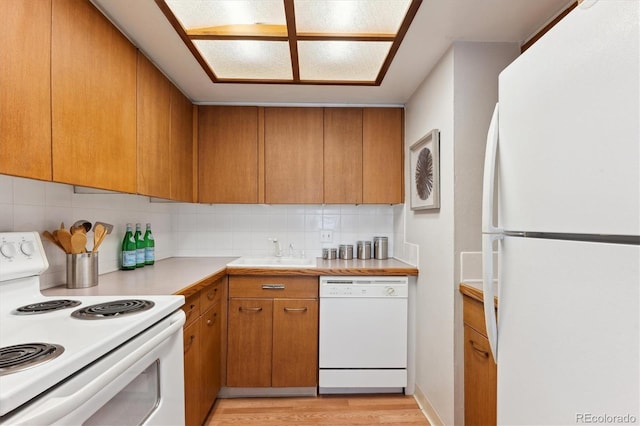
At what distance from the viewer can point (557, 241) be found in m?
0.73

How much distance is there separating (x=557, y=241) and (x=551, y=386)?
12.6 inches

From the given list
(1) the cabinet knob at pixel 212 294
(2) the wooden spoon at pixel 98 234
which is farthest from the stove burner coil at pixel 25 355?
(1) the cabinet knob at pixel 212 294

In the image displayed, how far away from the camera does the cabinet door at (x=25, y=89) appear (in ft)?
3.26

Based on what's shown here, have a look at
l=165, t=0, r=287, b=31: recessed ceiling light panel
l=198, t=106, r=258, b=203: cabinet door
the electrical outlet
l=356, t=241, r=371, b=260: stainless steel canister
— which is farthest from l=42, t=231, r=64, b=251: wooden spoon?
l=356, t=241, r=371, b=260: stainless steel canister

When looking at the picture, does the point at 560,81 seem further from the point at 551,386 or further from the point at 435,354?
the point at 435,354

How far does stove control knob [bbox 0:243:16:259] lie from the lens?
3.95 feet

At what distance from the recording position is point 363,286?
2350 mm

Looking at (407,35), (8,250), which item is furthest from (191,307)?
(407,35)

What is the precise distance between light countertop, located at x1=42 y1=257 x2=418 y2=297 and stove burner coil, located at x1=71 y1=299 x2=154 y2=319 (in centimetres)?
21

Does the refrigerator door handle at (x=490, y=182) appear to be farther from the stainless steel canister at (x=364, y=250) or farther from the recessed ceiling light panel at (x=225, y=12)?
the stainless steel canister at (x=364, y=250)

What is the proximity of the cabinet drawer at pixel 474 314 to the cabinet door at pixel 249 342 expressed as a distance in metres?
1.25

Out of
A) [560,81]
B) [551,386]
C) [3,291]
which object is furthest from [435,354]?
[3,291]

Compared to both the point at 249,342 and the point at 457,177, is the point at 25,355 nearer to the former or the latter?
the point at 249,342

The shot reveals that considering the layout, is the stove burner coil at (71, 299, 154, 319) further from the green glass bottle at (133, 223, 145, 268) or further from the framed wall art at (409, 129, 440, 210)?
the framed wall art at (409, 129, 440, 210)
